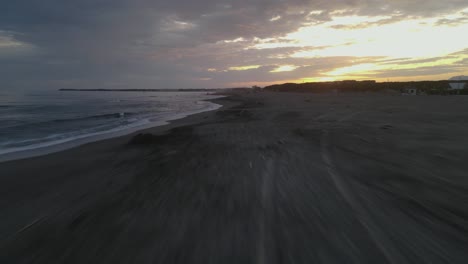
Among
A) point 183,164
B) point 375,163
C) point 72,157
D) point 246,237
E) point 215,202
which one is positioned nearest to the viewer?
point 246,237

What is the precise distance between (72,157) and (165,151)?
10.9 ft

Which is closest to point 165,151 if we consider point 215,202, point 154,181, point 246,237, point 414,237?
point 154,181

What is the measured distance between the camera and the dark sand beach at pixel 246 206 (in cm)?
290

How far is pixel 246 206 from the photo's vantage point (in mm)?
4090

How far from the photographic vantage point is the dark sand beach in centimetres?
290

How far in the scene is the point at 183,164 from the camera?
6773mm

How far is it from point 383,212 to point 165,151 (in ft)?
22.7

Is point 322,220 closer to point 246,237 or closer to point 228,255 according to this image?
point 246,237

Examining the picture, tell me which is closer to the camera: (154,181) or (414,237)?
(414,237)

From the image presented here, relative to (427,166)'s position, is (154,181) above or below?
below

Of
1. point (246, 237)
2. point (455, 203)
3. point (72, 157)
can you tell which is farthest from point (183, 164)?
point (455, 203)

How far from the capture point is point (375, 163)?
597 centimetres

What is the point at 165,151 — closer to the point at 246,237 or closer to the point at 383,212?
the point at 246,237

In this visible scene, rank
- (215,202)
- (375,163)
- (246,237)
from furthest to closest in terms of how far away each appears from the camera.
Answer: (375,163), (215,202), (246,237)
